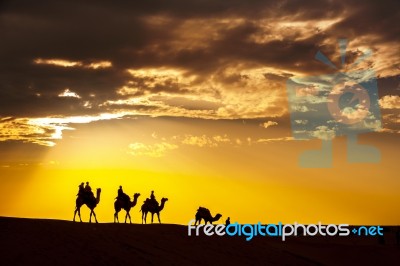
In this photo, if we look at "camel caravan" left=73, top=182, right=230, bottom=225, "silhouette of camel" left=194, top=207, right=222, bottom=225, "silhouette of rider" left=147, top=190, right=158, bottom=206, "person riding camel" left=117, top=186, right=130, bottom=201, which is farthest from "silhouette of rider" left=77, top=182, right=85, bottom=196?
"silhouette of camel" left=194, top=207, right=222, bottom=225

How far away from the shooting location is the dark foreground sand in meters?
21.0

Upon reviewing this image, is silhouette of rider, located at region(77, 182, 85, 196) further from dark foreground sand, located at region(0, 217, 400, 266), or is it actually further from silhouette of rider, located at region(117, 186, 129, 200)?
silhouette of rider, located at region(117, 186, 129, 200)

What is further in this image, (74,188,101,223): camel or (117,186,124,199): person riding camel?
(117,186,124,199): person riding camel

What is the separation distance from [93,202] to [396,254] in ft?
63.9

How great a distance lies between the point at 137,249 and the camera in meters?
23.8

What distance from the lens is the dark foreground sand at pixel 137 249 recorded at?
21000 mm

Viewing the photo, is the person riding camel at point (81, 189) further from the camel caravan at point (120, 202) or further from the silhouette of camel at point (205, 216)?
the silhouette of camel at point (205, 216)

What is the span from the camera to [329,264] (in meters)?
29.8

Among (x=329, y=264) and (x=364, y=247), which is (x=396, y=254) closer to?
(x=364, y=247)

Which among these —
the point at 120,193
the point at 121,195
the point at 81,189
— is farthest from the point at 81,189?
the point at 121,195

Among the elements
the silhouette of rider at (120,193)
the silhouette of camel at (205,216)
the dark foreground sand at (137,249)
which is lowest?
the dark foreground sand at (137,249)

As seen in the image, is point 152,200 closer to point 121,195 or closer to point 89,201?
point 121,195

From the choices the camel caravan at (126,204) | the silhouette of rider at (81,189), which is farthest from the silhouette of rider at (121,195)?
the silhouette of rider at (81,189)

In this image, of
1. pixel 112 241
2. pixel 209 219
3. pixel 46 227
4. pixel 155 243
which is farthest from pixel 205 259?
pixel 209 219
